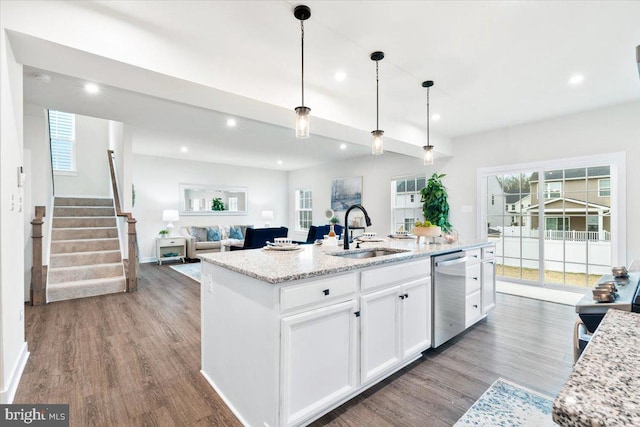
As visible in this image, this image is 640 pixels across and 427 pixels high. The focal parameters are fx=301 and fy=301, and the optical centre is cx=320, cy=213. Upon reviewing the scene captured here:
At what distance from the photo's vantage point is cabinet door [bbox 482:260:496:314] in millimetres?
3248

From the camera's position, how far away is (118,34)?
87.0 inches

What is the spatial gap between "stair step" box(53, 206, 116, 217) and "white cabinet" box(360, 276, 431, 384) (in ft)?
19.2

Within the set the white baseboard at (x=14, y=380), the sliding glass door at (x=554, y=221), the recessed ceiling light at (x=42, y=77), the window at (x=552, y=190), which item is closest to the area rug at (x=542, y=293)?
the sliding glass door at (x=554, y=221)

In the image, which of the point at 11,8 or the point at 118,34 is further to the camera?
the point at 118,34

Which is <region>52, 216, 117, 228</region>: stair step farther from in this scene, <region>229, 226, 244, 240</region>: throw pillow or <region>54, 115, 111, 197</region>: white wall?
<region>229, 226, 244, 240</region>: throw pillow

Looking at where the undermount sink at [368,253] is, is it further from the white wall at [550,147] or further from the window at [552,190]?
the window at [552,190]

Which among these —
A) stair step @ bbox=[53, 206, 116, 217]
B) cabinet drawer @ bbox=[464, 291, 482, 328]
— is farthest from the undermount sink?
stair step @ bbox=[53, 206, 116, 217]

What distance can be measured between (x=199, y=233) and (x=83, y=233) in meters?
2.55

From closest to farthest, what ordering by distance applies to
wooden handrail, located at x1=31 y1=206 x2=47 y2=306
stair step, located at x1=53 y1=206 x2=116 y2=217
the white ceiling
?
the white ceiling → wooden handrail, located at x1=31 y1=206 x2=47 y2=306 → stair step, located at x1=53 y1=206 x2=116 y2=217

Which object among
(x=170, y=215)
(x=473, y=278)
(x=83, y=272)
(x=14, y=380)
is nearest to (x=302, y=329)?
(x=14, y=380)

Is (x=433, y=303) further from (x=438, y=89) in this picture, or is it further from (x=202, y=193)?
(x=202, y=193)

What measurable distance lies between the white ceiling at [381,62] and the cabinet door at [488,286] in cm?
205

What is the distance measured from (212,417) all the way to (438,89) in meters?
3.77

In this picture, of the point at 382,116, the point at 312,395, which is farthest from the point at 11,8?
the point at 382,116
